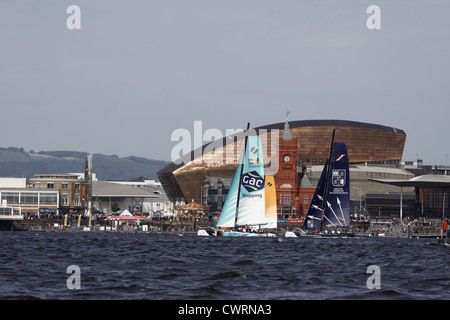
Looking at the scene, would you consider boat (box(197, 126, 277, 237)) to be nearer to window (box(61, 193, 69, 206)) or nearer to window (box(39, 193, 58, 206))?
window (box(39, 193, 58, 206))

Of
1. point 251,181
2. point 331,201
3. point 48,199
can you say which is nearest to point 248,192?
point 251,181

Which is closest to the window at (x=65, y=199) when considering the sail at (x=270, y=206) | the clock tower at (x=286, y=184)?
the clock tower at (x=286, y=184)

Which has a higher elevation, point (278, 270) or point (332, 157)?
point (332, 157)

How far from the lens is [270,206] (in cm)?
10738

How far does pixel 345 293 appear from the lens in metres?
34.2

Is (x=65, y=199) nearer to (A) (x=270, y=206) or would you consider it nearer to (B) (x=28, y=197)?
(B) (x=28, y=197)

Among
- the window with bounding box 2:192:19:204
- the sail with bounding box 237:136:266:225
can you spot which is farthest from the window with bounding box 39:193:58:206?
the sail with bounding box 237:136:266:225

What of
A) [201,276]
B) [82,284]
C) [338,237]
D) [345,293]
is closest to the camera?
[345,293]

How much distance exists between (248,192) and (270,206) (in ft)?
29.5

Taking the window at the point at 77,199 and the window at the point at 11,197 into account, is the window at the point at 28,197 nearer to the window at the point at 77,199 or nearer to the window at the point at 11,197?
the window at the point at 11,197

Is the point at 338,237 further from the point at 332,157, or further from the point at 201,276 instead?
the point at 201,276

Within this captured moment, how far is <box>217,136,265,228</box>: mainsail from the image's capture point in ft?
319
